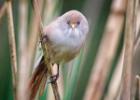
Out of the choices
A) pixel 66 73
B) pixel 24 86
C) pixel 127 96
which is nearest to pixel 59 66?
pixel 66 73

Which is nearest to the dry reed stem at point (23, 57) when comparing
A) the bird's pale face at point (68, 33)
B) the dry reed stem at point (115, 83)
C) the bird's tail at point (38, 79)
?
the bird's tail at point (38, 79)

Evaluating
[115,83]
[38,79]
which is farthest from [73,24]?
[115,83]

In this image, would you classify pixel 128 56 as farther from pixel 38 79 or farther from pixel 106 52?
pixel 106 52

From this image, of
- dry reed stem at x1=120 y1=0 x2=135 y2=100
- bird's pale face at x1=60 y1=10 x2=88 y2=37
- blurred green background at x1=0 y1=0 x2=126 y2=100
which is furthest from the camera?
blurred green background at x1=0 y1=0 x2=126 y2=100

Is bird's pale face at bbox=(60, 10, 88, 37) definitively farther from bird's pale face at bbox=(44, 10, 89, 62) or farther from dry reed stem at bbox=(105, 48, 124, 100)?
dry reed stem at bbox=(105, 48, 124, 100)

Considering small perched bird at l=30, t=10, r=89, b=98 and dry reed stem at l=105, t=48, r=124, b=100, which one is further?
dry reed stem at l=105, t=48, r=124, b=100

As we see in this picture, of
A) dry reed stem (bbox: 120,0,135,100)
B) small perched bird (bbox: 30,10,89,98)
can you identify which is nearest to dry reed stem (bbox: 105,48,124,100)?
small perched bird (bbox: 30,10,89,98)

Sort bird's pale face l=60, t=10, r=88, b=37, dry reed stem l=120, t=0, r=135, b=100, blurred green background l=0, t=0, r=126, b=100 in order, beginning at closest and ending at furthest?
1. dry reed stem l=120, t=0, r=135, b=100
2. bird's pale face l=60, t=10, r=88, b=37
3. blurred green background l=0, t=0, r=126, b=100

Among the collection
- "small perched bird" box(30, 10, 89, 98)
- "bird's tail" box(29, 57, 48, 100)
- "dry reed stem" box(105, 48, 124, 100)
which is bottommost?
"dry reed stem" box(105, 48, 124, 100)
